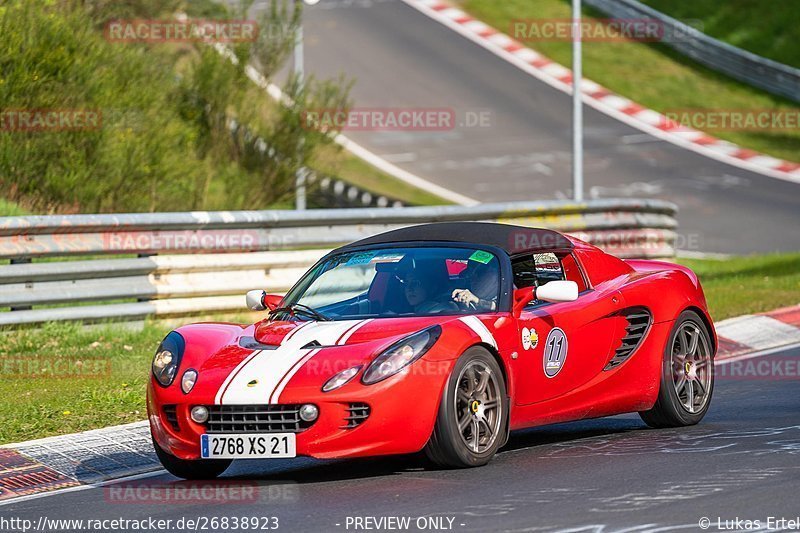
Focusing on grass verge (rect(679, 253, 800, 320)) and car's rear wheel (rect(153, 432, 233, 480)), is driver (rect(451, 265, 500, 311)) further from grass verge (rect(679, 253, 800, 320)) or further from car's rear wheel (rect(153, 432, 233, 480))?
grass verge (rect(679, 253, 800, 320))

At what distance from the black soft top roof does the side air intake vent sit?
60cm

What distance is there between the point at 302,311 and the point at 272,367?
36.8 inches

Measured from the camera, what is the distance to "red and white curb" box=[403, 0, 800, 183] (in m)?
30.8

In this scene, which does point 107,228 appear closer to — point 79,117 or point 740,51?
point 79,117

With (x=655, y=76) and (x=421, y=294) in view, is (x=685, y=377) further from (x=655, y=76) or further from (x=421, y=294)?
(x=655, y=76)

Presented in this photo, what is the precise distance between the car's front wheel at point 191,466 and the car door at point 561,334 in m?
1.76

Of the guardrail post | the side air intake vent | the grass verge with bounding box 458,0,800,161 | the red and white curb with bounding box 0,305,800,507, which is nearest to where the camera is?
the red and white curb with bounding box 0,305,800,507

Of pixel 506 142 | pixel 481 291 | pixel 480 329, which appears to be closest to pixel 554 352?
pixel 481 291

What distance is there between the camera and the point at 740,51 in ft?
121

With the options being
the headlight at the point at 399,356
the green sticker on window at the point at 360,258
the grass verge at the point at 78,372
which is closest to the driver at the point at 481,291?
the headlight at the point at 399,356

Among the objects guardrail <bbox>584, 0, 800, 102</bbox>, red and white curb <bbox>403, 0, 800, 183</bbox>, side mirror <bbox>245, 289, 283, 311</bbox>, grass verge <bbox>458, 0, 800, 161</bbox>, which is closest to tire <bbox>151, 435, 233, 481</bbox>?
side mirror <bbox>245, 289, 283, 311</bbox>

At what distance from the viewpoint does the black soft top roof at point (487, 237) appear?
8250 millimetres

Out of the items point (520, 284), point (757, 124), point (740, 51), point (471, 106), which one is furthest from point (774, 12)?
point (520, 284)

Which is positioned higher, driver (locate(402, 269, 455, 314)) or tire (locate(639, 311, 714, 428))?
driver (locate(402, 269, 455, 314))
